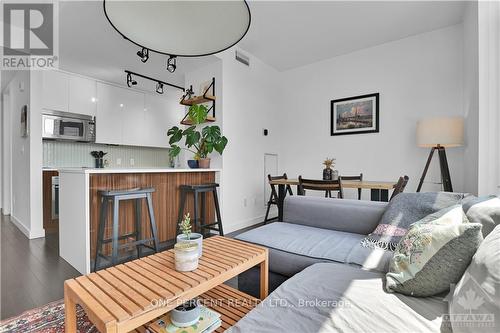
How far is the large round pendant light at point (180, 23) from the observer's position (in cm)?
121

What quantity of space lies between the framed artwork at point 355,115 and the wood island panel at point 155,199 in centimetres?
225

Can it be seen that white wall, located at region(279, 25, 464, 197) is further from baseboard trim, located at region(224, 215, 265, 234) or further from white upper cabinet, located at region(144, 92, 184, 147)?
white upper cabinet, located at region(144, 92, 184, 147)

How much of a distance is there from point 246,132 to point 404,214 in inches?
107

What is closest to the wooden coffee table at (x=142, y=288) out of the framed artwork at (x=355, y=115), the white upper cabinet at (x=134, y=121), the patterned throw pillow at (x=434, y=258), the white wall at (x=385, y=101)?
the patterned throw pillow at (x=434, y=258)

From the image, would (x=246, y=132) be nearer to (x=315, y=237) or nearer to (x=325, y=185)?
(x=325, y=185)

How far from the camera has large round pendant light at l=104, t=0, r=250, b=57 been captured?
121 cm

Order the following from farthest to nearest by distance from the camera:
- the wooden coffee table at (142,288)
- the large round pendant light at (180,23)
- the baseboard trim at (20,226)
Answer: the baseboard trim at (20,226)
the large round pendant light at (180,23)
the wooden coffee table at (142,288)

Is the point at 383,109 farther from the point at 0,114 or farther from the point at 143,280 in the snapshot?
the point at 0,114

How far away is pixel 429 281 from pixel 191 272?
983 mm

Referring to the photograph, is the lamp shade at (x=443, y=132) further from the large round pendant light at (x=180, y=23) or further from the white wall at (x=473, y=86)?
the large round pendant light at (x=180, y=23)

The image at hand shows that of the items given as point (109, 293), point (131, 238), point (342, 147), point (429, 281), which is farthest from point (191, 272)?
point (342, 147)

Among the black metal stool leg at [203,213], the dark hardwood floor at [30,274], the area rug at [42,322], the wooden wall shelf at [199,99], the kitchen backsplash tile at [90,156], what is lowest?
the dark hardwood floor at [30,274]

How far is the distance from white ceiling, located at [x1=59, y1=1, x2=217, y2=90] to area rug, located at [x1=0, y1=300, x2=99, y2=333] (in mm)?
2777

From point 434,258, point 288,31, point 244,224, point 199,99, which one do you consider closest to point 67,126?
point 199,99
